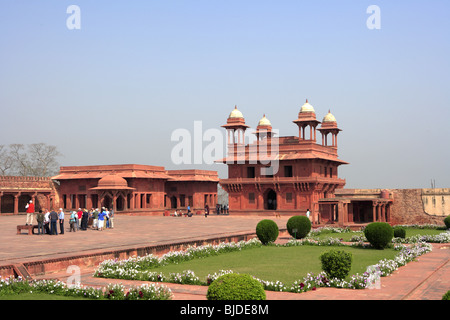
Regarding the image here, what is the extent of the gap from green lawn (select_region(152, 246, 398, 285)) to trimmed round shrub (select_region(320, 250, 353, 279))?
816 millimetres

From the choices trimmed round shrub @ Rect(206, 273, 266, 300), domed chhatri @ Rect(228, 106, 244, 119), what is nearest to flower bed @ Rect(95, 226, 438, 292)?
trimmed round shrub @ Rect(206, 273, 266, 300)

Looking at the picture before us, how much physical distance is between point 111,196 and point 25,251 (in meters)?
26.8

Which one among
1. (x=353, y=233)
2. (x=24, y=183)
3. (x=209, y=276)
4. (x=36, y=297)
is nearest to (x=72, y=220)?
(x=36, y=297)

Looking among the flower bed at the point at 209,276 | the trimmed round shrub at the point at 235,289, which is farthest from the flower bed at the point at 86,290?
the trimmed round shrub at the point at 235,289

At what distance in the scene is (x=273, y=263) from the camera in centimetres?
1412

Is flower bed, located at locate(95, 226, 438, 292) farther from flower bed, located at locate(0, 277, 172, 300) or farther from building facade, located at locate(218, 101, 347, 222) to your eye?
building facade, located at locate(218, 101, 347, 222)

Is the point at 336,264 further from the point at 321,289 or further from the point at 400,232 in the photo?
the point at 400,232

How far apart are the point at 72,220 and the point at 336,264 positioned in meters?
15.1

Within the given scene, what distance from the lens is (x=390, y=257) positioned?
50.5 feet

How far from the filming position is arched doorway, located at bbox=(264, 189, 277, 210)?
44.5 metres

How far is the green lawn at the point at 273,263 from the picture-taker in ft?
40.0

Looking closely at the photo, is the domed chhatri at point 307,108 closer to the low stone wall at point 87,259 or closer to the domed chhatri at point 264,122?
the domed chhatri at point 264,122
